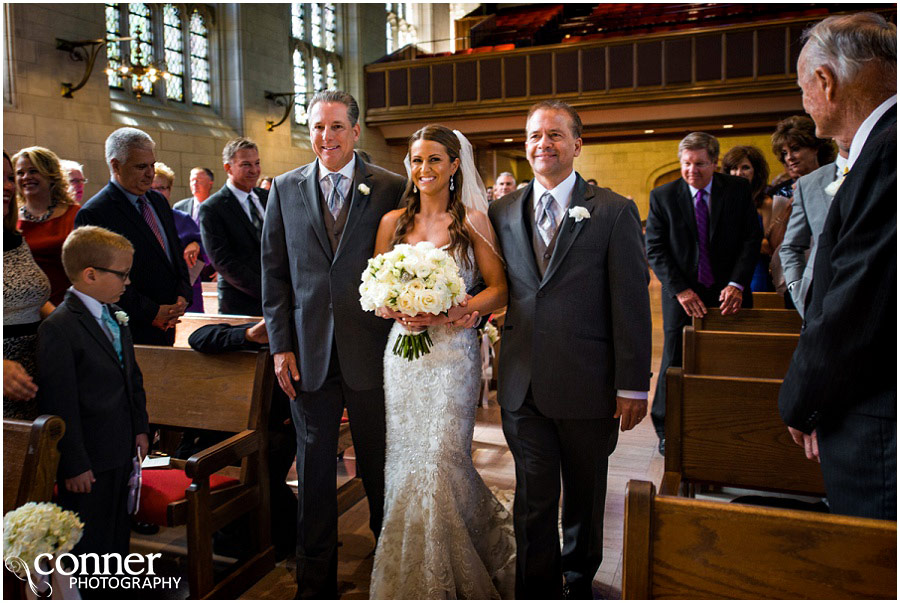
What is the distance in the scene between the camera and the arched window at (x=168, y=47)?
32.4 feet

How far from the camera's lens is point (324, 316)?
2646mm

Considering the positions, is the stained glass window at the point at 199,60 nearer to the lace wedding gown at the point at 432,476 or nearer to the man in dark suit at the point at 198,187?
the man in dark suit at the point at 198,187

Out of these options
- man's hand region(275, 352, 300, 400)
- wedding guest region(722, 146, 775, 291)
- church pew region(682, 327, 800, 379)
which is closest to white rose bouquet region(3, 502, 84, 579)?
man's hand region(275, 352, 300, 400)

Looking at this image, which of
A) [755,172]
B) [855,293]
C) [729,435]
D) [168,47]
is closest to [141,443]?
[729,435]

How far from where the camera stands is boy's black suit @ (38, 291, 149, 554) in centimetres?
230

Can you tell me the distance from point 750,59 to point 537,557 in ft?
38.0

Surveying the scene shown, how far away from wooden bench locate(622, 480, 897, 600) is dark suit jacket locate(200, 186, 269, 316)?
3029 millimetres

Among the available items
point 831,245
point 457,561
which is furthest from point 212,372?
point 831,245

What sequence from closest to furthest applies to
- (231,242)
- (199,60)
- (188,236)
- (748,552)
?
(748,552) → (231,242) → (188,236) → (199,60)

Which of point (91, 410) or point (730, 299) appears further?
point (730, 299)

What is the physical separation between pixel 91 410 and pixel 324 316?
2.88 ft

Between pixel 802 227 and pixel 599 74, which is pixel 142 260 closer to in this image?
pixel 802 227

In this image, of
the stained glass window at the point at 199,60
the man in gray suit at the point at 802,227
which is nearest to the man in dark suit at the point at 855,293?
the man in gray suit at the point at 802,227

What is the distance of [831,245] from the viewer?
61.6 inches
